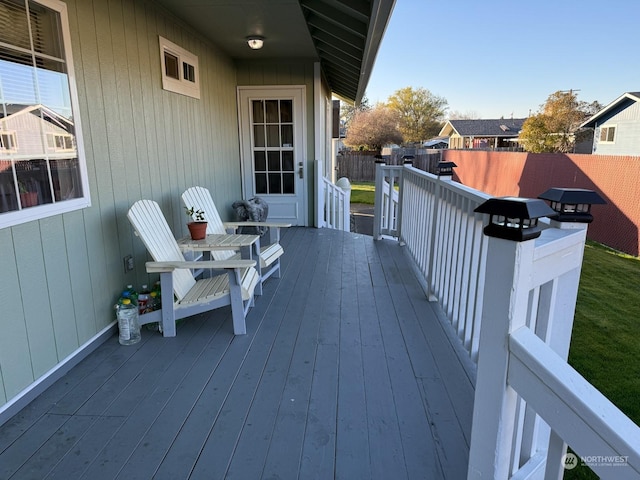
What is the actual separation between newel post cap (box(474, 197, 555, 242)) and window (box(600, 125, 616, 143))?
18.7 meters

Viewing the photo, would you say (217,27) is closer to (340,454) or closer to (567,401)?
(340,454)

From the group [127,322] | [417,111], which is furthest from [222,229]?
[417,111]

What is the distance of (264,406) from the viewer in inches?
80.7

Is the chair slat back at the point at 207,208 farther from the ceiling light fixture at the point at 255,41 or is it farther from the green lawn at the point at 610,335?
the green lawn at the point at 610,335

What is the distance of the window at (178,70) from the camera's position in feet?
12.1

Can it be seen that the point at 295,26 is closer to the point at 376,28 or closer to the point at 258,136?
the point at 376,28

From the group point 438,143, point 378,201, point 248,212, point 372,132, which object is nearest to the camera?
point 378,201

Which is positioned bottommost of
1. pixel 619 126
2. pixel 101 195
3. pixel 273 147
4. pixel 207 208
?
pixel 207 208

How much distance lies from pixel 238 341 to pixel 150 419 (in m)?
0.88

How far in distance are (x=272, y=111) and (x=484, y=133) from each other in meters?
31.1

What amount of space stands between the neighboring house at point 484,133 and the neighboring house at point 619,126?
1594 cm

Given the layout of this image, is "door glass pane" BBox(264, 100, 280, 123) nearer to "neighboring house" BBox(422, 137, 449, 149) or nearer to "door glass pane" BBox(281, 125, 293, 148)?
"door glass pane" BBox(281, 125, 293, 148)

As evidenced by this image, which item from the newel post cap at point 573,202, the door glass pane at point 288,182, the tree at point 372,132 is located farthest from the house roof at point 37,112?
the tree at point 372,132

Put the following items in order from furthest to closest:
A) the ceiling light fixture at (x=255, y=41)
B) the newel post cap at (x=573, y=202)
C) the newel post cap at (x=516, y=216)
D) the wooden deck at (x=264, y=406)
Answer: the ceiling light fixture at (x=255, y=41)
the wooden deck at (x=264, y=406)
the newel post cap at (x=573, y=202)
the newel post cap at (x=516, y=216)
